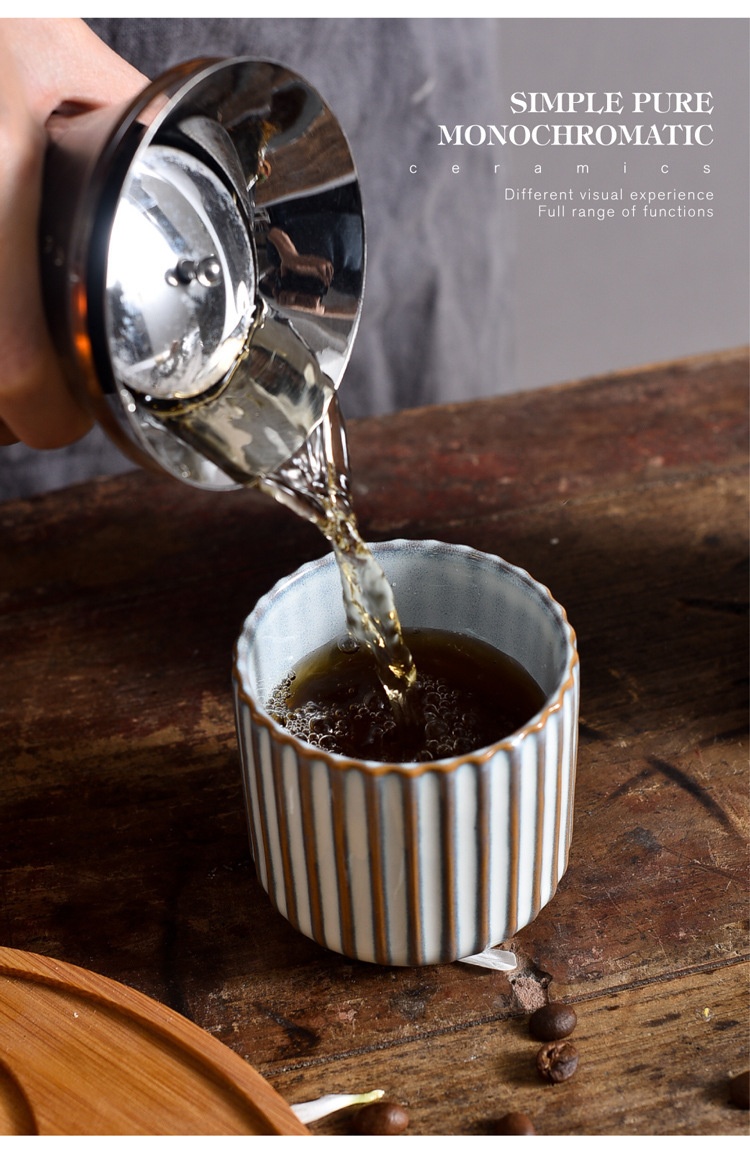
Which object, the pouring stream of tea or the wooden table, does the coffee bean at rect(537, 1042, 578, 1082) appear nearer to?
the wooden table

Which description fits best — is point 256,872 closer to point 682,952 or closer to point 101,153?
point 682,952

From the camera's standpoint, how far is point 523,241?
2.01m

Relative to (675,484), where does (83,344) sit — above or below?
above

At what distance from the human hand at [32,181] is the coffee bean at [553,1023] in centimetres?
40

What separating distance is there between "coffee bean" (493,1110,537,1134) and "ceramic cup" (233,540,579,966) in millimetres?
87

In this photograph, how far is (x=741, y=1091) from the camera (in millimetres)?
569

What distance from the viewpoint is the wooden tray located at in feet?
1.86

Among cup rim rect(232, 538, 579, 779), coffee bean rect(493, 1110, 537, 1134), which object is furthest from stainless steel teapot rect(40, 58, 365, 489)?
coffee bean rect(493, 1110, 537, 1134)

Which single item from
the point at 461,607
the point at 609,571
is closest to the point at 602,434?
the point at 609,571

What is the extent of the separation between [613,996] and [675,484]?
513 millimetres

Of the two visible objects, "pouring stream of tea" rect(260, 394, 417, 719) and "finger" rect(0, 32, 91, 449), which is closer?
"finger" rect(0, 32, 91, 449)

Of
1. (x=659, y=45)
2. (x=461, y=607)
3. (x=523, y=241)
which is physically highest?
(x=659, y=45)

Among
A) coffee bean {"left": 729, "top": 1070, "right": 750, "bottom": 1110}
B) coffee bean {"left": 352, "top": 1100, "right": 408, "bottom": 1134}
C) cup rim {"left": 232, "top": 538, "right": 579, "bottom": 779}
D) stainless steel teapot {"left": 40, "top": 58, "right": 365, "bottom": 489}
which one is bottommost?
coffee bean {"left": 729, "top": 1070, "right": 750, "bottom": 1110}

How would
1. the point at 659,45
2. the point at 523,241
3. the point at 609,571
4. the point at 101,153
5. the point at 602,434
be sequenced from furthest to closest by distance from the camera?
the point at 523,241
the point at 659,45
the point at 602,434
the point at 609,571
the point at 101,153
